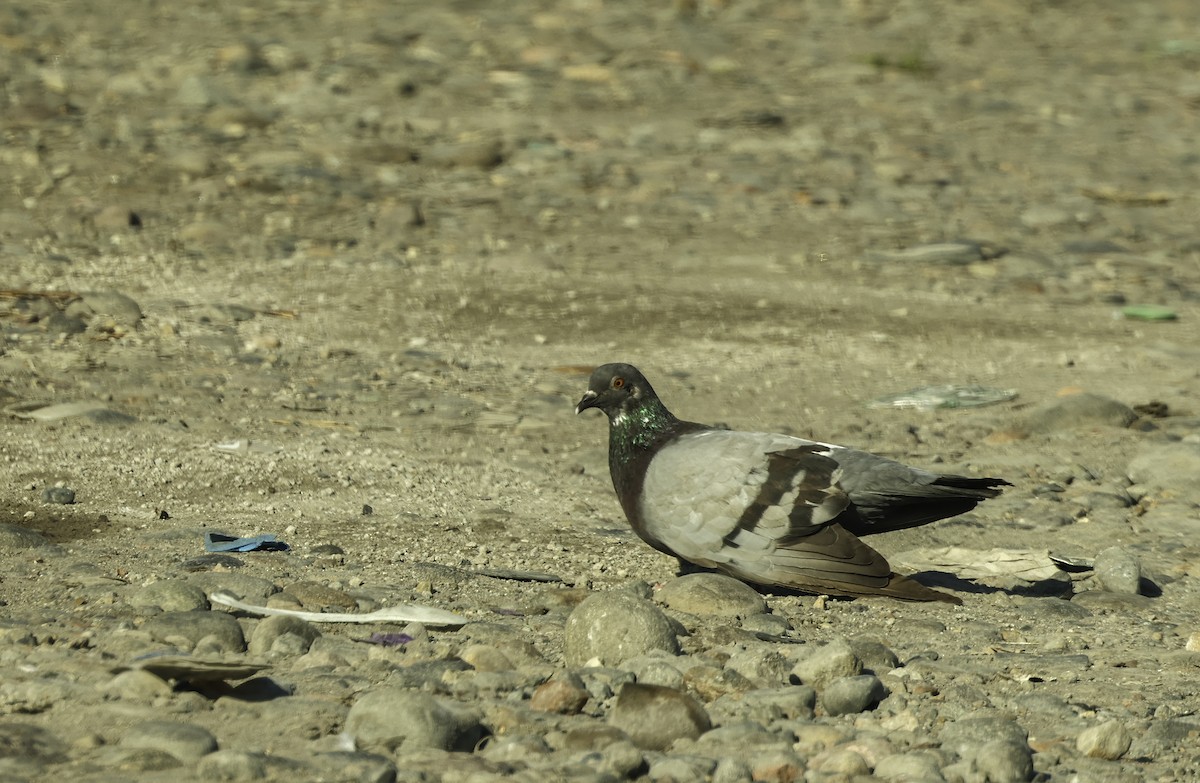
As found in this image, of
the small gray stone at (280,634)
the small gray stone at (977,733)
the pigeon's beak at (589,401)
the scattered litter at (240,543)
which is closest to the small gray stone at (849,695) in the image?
the small gray stone at (977,733)

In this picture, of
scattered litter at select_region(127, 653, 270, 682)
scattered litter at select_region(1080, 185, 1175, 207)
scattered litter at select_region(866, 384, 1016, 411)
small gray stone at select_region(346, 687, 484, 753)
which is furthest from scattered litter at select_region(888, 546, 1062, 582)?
scattered litter at select_region(1080, 185, 1175, 207)

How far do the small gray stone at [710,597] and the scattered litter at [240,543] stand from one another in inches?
45.5

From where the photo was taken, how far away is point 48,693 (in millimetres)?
3455

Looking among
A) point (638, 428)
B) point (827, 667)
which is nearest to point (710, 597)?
point (827, 667)

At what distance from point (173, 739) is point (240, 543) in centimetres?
159

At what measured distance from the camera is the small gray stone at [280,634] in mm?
3938

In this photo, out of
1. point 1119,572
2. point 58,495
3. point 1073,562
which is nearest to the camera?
point 1119,572

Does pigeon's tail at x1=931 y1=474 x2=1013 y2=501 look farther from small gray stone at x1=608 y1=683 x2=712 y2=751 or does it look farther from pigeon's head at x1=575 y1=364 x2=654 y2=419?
small gray stone at x1=608 y1=683 x2=712 y2=751

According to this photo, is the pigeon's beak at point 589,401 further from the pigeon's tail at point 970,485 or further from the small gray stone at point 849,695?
the small gray stone at point 849,695

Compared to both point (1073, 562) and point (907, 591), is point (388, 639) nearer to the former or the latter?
point (907, 591)

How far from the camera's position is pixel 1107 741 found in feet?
11.9

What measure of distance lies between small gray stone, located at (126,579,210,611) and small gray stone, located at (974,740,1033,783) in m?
1.92

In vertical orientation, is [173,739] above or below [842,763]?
above

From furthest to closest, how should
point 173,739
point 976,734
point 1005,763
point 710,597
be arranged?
1. point 710,597
2. point 976,734
3. point 1005,763
4. point 173,739
